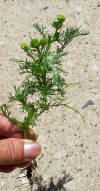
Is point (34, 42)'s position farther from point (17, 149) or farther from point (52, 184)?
point (52, 184)

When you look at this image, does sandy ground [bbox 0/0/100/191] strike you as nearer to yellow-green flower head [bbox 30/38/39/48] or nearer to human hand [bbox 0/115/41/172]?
human hand [bbox 0/115/41/172]

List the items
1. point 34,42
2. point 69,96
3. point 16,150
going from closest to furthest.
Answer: point 34,42
point 16,150
point 69,96

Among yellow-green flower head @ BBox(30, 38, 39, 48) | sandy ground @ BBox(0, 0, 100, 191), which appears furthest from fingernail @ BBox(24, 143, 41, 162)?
yellow-green flower head @ BBox(30, 38, 39, 48)

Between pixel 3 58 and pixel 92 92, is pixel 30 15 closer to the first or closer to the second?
pixel 3 58

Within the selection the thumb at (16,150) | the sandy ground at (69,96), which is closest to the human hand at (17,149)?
the thumb at (16,150)

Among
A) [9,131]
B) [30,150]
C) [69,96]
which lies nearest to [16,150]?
[30,150]

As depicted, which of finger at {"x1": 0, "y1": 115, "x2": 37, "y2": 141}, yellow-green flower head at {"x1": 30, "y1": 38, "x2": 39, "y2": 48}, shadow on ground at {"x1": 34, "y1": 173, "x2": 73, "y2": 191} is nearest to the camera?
yellow-green flower head at {"x1": 30, "y1": 38, "x2": 39, "y2": 48}
